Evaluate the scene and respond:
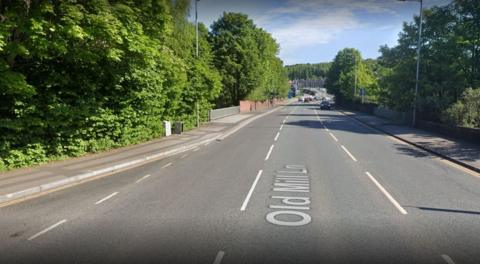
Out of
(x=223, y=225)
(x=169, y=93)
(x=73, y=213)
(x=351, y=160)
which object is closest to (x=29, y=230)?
(x=73, y=213)

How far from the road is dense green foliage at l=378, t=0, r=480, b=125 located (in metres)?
15.4

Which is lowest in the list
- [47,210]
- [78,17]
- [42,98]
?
[47,210]

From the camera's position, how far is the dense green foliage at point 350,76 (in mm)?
61719

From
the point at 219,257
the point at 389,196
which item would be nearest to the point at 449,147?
the point at 389,196

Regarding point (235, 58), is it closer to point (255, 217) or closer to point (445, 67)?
point (445, 67)

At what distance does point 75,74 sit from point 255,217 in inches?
391

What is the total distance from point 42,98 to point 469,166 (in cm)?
1538

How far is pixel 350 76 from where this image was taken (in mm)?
65000

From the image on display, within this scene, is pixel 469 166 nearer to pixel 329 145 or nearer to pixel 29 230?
pixel 329 145

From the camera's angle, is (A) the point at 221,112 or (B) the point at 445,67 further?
(A) the point at 221,112

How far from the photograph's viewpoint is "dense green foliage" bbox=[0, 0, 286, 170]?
1046 cm

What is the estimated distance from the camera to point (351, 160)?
13.9 m

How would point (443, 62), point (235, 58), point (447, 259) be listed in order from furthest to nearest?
1. point (235, 58)
2. point (443, 62)
3. point (447, 259)

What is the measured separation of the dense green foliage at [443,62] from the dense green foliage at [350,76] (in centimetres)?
2485
